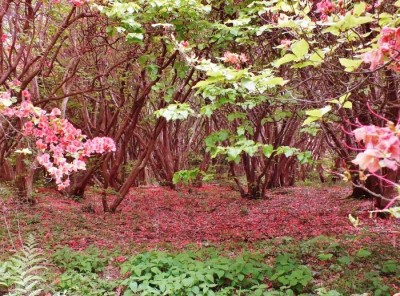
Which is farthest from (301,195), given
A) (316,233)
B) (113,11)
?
Answer: (113,11)

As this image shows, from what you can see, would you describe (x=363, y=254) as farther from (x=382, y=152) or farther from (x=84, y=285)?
(x=382, y=152)

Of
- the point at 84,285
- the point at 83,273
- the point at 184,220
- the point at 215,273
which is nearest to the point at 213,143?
the point at 215,273

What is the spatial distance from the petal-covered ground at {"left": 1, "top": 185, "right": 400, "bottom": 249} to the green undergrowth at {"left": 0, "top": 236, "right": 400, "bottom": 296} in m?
0.81

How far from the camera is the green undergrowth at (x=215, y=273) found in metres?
4.96

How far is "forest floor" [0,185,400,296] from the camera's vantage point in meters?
5.26

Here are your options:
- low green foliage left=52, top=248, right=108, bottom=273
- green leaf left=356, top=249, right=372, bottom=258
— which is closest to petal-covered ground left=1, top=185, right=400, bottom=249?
green leaf left=356, top=249, right=372, bottom=258

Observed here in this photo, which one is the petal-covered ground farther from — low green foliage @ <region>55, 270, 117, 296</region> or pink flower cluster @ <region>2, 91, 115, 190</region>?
pink flower cluster @ <region>2, 91, 115, 190</region>

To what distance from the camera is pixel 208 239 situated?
831 cm

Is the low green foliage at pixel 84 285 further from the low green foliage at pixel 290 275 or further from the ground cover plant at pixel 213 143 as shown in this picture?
the low green foliage at pixel 290 275

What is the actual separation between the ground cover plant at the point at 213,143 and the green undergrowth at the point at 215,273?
3 cm

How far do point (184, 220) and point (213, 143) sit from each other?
5752mm

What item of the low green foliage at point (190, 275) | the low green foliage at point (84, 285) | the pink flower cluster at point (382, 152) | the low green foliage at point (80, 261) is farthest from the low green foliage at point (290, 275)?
the pink flower cluster at point (382, 152)

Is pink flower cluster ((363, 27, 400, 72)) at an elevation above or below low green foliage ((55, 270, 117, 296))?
above

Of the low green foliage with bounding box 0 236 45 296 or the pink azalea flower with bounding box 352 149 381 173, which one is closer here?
the pink azalea flower with bounding box 352 149 381 173
